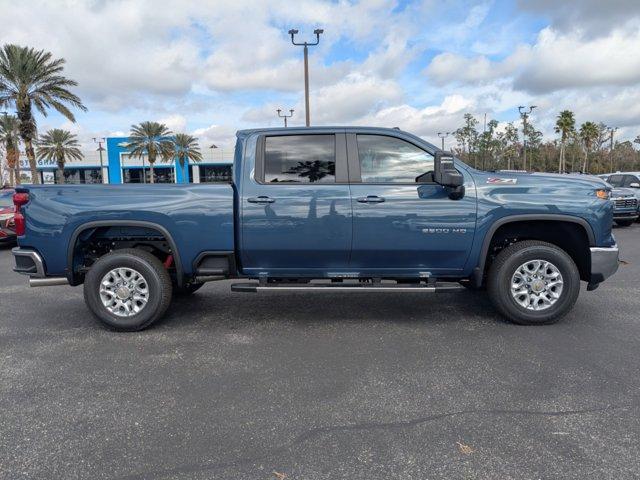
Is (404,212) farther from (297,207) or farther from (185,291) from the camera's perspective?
(185,291)

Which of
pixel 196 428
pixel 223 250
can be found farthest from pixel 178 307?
pixel 196 428

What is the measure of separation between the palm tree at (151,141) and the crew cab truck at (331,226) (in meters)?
46.7

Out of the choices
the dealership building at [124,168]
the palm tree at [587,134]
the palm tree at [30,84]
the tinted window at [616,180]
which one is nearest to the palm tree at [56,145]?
the dealership building at [124,168]

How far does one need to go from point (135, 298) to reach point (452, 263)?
3181mm

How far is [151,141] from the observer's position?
4906cm

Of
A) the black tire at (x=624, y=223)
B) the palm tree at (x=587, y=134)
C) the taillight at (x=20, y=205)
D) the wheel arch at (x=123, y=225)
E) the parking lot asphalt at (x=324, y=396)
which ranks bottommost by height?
the parking lot asphalt at (x=324, y=396)

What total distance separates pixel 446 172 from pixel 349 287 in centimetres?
143

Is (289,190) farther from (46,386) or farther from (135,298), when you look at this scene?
(46,386)

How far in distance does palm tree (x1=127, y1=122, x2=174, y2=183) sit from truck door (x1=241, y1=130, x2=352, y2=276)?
4708cm

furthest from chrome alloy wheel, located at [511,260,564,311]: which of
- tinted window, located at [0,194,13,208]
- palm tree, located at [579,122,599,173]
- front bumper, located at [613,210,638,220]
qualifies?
palm tree, located at [579,122,599,173]

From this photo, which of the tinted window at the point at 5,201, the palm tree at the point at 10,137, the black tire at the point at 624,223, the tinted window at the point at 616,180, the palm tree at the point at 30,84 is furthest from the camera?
the palm tree at the point at 10,137

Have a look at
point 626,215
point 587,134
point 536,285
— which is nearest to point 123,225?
point 536,285

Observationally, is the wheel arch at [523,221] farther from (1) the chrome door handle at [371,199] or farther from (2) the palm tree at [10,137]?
(2) the palm tree at [10,137]

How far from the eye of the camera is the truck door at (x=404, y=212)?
15.1ft
